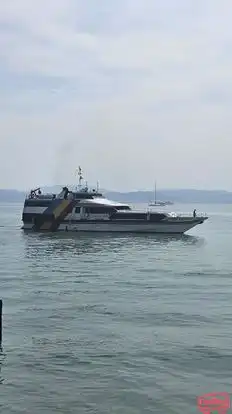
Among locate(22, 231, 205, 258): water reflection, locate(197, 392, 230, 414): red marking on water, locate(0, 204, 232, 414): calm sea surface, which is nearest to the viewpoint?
locate(197, 392, 230, 414): red marking on water

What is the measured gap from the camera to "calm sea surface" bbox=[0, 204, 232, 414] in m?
14.2

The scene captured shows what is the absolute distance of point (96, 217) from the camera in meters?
72.9

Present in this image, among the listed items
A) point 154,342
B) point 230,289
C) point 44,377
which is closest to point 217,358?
point 154,342

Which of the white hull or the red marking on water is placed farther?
the white hull

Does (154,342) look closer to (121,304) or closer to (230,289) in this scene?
(121,304)

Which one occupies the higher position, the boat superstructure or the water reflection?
the boat superstructure

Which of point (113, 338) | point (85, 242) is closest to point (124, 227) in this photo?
point (85, 242)

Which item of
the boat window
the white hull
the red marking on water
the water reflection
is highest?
the boat window

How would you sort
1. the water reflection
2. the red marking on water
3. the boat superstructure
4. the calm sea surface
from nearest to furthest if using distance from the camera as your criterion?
the red marking on water → the calm sea surface → the water reflection → the boat superstructure

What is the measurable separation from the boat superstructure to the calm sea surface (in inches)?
1225

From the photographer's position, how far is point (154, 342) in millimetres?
18766

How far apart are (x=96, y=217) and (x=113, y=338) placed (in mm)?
53648

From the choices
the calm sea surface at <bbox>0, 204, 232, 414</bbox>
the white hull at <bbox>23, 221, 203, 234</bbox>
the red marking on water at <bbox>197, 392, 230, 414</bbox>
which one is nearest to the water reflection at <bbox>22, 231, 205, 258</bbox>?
the white hull at <bbox>23, 221, 203, 234</bbox>

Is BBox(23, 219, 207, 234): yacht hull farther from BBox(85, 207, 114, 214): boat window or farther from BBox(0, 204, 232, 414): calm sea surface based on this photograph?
BBox(0, 204, 232, 414): calm sea surface
